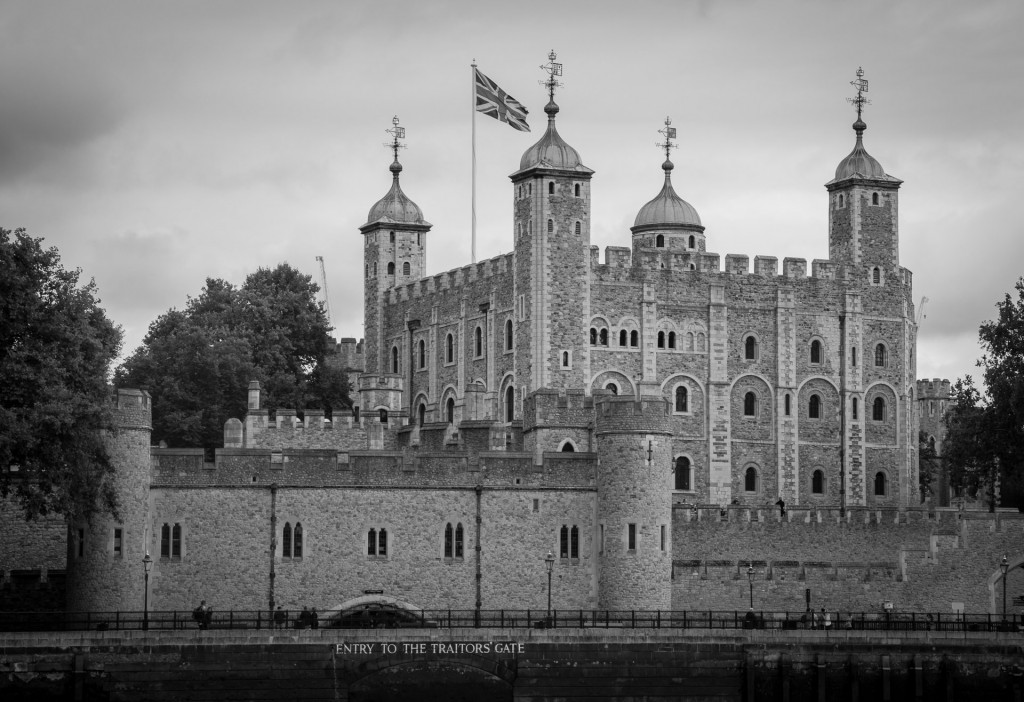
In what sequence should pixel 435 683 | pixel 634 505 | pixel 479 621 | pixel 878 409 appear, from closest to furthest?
pixel 435 683 < pixel 479 621 < pixel 634 505 < pixel 878 409

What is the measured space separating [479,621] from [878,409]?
40465 millimetres

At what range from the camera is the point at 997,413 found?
323 feet

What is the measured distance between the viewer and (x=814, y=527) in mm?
91125

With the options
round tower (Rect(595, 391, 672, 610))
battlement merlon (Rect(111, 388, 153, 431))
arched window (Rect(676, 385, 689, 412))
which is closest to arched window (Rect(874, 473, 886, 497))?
arched window (Rect(676, 385, 689, 412))

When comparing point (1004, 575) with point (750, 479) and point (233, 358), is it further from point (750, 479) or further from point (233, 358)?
point (233, 358)

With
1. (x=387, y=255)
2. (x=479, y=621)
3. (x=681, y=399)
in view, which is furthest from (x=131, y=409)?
(x=387, y=255)

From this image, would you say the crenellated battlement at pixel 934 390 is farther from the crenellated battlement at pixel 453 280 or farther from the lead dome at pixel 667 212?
the crenellated battlement at pixel 453 280

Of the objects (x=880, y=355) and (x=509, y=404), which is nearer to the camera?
(x=509, y=404)

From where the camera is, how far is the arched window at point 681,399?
109812mm

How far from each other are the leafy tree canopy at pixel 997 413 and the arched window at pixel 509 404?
17335 mm

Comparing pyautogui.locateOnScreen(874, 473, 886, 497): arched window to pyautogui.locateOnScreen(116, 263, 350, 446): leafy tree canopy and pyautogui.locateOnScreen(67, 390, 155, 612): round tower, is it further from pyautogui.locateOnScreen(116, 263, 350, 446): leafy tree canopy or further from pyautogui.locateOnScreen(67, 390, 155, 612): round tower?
pyautogui.locateOnScreen(67, 390, 155, 612): round tower

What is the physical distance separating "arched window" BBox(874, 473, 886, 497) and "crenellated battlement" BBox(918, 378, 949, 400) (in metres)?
15.1

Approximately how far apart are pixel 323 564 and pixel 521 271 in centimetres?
2996

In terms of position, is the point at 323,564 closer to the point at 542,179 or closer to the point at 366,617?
the point at 366,617
